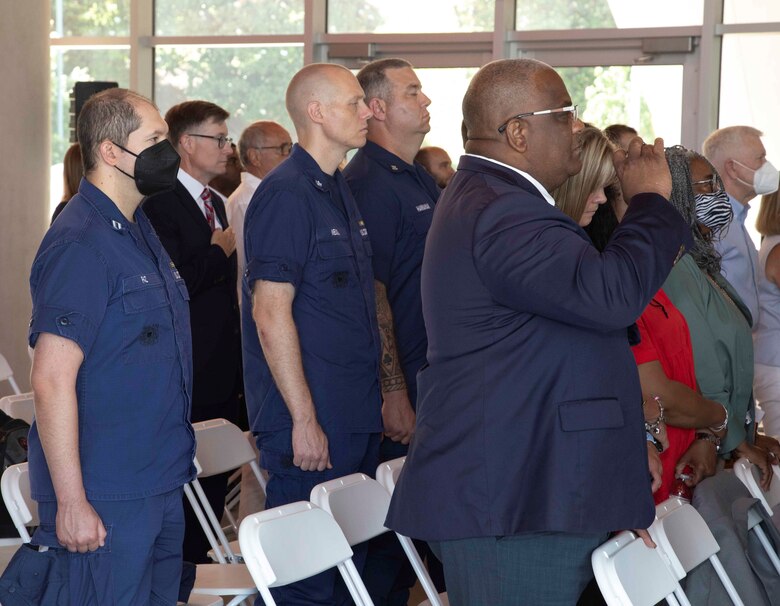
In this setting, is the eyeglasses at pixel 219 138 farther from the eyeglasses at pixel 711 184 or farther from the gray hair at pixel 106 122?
the eyeglasses at pixel 711 184

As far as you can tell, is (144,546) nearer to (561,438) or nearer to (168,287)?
(168,287)

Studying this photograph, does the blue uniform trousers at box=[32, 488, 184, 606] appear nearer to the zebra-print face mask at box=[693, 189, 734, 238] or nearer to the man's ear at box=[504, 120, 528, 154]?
the man's ear at box=[504, 120, 528, 154]

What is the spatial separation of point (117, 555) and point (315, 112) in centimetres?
141

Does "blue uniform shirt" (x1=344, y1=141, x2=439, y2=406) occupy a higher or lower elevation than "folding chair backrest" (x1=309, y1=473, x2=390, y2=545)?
higher

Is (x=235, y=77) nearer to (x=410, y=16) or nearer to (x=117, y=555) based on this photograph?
(x=410, y=16)

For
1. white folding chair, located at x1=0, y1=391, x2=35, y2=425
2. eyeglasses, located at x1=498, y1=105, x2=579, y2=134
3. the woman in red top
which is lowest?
white folding chair, located at x1=0, y1=391, x2=35, y2=425

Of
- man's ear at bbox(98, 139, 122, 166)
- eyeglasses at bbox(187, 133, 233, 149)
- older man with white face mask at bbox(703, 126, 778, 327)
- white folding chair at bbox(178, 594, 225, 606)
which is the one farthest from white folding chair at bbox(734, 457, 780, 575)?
eyeglasses at bbox(187, 133, 233, 149)

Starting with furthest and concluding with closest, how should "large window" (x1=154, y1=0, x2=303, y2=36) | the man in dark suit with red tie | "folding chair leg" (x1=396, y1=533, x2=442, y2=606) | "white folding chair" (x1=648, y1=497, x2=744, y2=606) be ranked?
"large window" (x1=154, y1=0, x2=303, y2=36)
the man in dark suit with red tie
"folding chair leg" (x1=396, y1=533, x2=442, y2=606)
"white folding chair" (x1=648, y1=497, x2=744, y2=606)

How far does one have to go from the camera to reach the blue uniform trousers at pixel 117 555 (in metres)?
2.41

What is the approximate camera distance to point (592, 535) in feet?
6.86

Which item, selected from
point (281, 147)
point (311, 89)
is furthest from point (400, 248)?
point (281, 147)

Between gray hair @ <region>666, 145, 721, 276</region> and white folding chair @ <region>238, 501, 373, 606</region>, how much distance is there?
121cm

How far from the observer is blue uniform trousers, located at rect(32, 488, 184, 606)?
2.41 meters

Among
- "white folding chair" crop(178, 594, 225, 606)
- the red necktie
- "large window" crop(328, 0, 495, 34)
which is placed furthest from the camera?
"large window" crop(328, 0, 495, 34)
